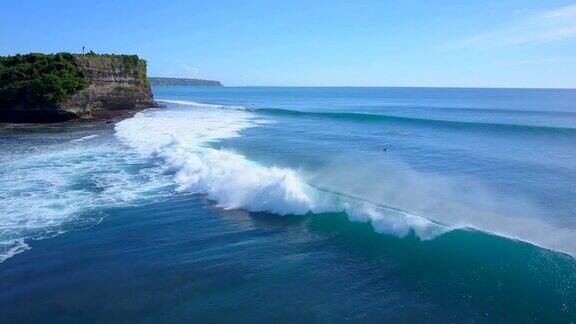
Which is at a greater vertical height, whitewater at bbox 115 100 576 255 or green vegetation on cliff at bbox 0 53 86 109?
green vegetation on cliff at bbox 0 53 86 109

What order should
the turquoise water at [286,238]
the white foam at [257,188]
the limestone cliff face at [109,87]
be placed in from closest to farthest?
the turquoise water at [286,238] < the white foam at [257,188] < the limestone cliff face at [109,87]

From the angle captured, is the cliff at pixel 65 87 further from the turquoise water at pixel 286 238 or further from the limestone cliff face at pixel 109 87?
the turquoise water at pixel 286 238

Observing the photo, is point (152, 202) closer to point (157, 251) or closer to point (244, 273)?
point (157, 251)

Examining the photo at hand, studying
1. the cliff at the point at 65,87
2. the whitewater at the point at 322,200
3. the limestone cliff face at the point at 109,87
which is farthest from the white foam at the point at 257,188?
the limestone cliff face at the point at 109,87

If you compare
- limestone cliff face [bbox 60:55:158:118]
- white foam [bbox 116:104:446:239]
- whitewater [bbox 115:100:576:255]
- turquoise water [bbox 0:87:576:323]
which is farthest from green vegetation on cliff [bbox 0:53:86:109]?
whitewater [bbox 115:100:576:255]

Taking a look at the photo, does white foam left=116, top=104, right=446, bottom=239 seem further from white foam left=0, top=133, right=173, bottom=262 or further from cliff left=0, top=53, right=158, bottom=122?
cliff left=0, top=53, right=158, bottom=122

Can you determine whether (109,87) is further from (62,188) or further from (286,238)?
(286,238)

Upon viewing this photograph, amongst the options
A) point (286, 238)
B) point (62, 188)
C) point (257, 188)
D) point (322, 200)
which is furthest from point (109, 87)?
point (286, 238)
